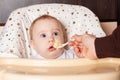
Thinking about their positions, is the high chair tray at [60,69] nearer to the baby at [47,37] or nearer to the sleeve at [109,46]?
the sleeve at [109,46]

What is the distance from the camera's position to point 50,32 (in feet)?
3.74

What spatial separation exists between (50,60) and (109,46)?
0.17m

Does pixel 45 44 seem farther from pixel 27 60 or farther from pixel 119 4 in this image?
pixel 119 4

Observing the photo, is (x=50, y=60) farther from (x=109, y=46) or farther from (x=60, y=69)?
(x=109, y=46)

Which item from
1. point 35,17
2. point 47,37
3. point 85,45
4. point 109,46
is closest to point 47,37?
point 47,37

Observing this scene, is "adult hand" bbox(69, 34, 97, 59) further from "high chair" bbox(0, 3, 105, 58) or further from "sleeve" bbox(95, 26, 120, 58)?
"high chair" bbox(0, 3, 105, 58)

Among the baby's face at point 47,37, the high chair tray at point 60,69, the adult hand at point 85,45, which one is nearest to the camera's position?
the high chair tray at point 60,69

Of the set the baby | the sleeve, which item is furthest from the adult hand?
the baby

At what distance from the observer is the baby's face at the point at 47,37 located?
112 cm

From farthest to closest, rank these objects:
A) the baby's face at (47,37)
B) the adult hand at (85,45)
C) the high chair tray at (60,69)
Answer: the baby's face at (47,37) → the adult hand at (85,45) → the high chair tray at (60,69)

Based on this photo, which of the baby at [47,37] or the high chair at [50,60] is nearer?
the high chair at [50,60]

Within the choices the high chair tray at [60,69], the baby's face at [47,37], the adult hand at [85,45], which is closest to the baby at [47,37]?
the baby's face at [47,37]

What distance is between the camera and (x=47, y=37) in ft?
3.73

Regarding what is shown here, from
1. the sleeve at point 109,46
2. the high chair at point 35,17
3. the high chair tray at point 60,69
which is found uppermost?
the high chair at point 35,17
